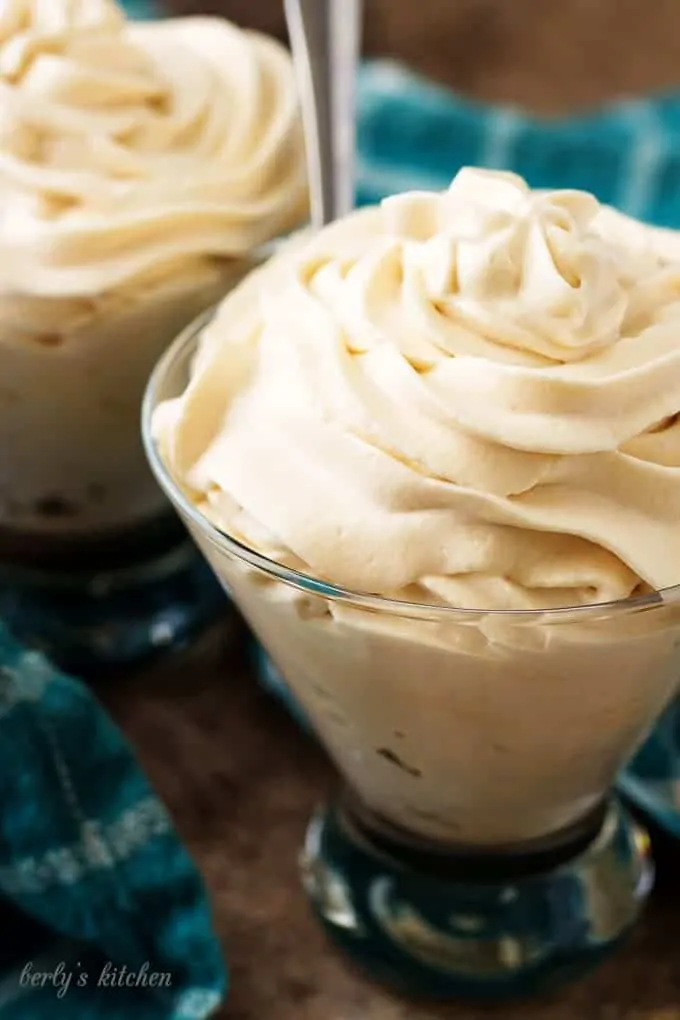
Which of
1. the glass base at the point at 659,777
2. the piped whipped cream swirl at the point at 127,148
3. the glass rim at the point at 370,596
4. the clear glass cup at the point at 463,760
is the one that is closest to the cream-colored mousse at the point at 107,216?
the piped whipped cream swirl at the point at 127,148

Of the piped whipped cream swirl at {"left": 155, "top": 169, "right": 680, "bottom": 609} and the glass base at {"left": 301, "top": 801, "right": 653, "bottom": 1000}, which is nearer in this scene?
the piped whipped cream swirl at {"left": 155, "top": 169, "right": 680, "bottom": 609}

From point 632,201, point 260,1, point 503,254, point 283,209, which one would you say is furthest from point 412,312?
point 260,1

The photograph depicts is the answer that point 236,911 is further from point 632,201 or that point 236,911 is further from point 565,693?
point 632,201

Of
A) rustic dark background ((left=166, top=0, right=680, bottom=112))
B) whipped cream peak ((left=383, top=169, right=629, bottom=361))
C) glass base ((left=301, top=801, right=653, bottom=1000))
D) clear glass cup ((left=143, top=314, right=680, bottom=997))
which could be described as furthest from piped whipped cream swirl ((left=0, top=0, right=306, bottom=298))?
rustic dark background ((left=166, top=0, right=680, bottom=112))

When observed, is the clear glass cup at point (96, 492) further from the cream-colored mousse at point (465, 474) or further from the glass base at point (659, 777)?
the glass base at point (659, 777)

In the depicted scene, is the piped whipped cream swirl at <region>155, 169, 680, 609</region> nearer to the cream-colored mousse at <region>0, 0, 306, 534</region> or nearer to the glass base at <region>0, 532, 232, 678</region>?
the cream-colored mousse at <region>0, 0, 306, 534</region>

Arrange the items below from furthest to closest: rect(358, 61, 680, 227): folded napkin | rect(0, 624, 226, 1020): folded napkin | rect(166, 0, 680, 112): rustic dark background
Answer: rect(166, 0, 680, 112): rustic dark background
rect(358, 61, 680, 227): folded napkin
rect(0, 624, 226, 1020): folded napkin
